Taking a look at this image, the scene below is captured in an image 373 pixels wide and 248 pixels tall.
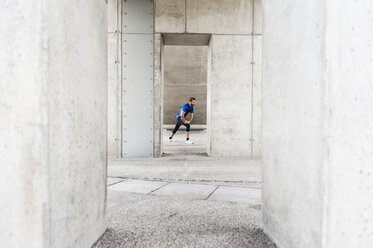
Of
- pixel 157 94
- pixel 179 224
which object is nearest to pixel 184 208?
pixel 179 224

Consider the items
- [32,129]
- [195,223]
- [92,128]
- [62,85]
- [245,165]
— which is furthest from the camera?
[245,165]

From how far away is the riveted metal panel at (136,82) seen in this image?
25.3ft

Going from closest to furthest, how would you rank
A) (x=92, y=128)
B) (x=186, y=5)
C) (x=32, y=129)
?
1. (x=32, y=129)
2. (x=92, y=128)
3. (x=186, y=5)

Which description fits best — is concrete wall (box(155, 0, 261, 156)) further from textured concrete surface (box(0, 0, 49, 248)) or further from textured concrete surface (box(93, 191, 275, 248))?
textured concrete surface (box(0, 0, 49, 248))

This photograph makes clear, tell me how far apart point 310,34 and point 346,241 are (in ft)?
3.90

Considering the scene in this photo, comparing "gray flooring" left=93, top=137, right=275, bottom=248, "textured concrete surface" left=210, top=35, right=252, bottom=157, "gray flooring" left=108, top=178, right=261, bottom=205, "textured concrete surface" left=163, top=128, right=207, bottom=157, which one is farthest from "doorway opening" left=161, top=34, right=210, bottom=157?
"gray flooring" left=108, top=178, right=261, bottom=205

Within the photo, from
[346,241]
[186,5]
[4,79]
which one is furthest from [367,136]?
[186,5]

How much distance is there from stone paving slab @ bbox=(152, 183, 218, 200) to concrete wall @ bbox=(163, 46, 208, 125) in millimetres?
17540

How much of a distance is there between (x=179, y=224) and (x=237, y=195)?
4.72ft

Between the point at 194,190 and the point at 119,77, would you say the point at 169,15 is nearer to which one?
the point at 119,77

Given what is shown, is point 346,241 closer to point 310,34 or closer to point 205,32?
point 310,34

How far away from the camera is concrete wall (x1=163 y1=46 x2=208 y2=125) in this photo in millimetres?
21828

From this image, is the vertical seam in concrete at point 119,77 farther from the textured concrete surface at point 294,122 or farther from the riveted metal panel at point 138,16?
the textured concrete surface at point 294,122

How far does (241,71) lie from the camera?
26.1 ft
